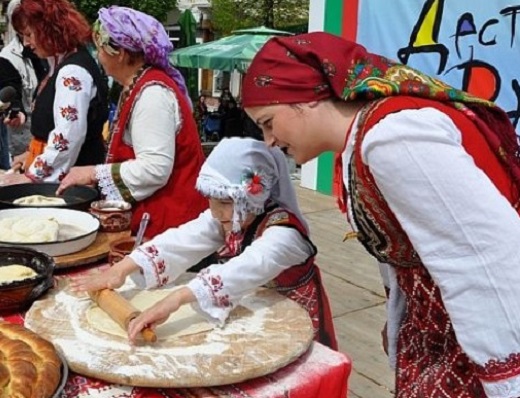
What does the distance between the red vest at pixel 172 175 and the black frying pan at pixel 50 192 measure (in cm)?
15

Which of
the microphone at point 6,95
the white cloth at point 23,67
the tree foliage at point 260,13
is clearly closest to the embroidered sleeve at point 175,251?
the microphone at point 6,95

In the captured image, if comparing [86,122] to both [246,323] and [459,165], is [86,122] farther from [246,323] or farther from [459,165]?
[459,165]

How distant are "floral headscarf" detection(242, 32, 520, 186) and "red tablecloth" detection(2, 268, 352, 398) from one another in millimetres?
533

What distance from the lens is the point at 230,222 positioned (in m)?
1.67

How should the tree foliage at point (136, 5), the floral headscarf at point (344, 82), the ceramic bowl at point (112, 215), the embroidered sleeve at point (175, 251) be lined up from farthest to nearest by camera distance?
the tree foliage at point (136, 5) < the ceramic bowl at point (112, 215) < the embroidered sleeve at point (175, 251) < the floral headscarf at point (344, 82)

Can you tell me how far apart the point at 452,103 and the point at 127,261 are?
888 mm

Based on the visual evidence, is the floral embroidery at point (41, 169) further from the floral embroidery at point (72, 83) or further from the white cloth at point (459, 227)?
the white cloth at point (459, 227)

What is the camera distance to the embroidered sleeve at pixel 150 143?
6.79ft

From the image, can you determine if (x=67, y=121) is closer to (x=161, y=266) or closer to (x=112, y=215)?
(x=112, y=215)

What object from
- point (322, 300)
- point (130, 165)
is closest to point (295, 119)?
point (322, 300)

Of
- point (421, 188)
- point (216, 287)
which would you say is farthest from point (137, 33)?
point (421, 188)

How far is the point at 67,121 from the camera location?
228cm

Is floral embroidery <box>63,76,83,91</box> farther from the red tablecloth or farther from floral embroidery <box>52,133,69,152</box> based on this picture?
the red tablecloth

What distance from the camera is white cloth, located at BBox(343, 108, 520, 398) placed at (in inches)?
A: 35.4
